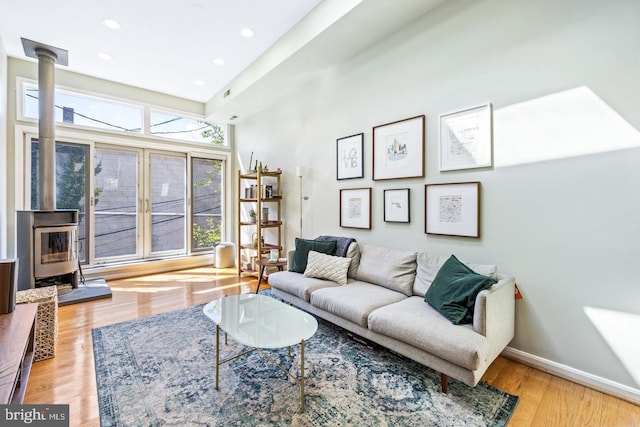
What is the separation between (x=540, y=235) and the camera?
214cm

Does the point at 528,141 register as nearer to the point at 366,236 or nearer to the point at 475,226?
the point at 475,226

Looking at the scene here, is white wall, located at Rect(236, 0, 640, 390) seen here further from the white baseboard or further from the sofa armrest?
the sofa armrest

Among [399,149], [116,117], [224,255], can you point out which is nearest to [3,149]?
[116,117]

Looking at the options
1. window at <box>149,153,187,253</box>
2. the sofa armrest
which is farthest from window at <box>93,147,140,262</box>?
the sofa armrest

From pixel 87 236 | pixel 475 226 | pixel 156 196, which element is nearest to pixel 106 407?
Answer: pixel 475 226

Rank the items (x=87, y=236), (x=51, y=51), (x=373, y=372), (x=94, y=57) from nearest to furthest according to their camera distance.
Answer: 1. (x=373, y=372)
2. (x=51, y=51)
3. (x=94, y=57)
4. (x=87, y=236)

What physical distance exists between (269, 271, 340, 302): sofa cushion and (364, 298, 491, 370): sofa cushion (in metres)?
0.77

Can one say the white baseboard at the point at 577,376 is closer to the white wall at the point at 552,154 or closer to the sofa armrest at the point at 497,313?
the white wall at the point at 552,154

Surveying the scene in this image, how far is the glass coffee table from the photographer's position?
1777 millimetres

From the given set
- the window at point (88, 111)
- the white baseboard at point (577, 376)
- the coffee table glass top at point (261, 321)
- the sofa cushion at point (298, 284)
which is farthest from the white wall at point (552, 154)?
the window at point (88, 111)

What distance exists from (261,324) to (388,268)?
138cm

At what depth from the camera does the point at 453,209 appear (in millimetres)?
2607

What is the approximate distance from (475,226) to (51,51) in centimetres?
543

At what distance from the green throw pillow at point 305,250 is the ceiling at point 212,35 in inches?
87.4
